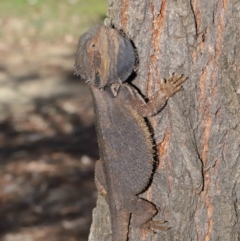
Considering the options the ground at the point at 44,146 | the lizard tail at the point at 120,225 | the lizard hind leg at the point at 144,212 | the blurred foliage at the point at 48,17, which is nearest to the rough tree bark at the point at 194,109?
the lizard hind leg at the point at 144,212

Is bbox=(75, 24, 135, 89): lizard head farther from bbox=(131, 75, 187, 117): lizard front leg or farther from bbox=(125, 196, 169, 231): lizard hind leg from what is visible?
bbox=(125, 196, 169, 231): lizard hind leg

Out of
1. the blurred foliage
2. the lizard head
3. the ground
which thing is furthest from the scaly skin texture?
the blurred foliage

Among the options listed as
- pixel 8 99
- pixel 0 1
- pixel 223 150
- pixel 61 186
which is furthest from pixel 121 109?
pixel 0 1

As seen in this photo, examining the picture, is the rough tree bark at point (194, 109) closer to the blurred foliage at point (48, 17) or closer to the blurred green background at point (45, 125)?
the blurred green background at point (45, 125)

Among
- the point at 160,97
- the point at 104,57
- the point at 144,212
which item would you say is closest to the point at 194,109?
the point at 160,97

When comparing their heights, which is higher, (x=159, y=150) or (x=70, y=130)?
(x=70, y=130)

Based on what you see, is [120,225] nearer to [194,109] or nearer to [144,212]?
[144,212]

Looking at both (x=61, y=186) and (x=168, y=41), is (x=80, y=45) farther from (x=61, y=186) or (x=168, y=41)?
(x=61, y=186)
